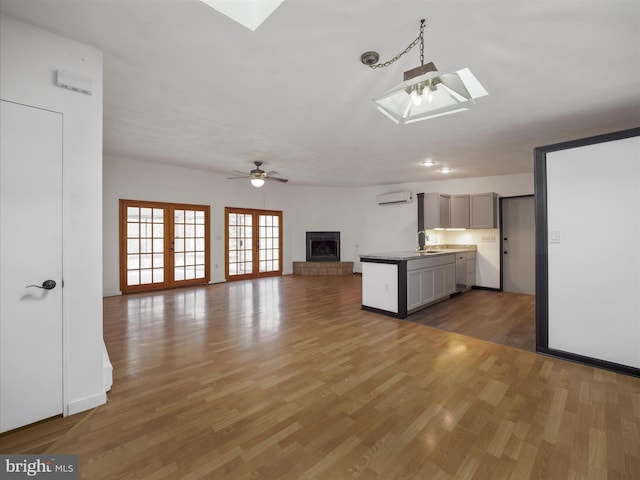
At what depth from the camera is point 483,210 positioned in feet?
21.6

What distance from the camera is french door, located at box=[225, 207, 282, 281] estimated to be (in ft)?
25.8

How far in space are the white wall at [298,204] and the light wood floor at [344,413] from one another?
3571 millimetres

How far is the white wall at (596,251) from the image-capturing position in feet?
9.00

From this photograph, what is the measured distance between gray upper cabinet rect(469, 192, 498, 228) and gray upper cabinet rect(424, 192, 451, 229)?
526 millimetres

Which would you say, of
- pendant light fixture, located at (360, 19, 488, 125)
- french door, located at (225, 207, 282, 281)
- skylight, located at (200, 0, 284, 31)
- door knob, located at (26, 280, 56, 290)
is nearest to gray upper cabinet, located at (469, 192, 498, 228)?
french door, located at (225, 207, 282, 281)

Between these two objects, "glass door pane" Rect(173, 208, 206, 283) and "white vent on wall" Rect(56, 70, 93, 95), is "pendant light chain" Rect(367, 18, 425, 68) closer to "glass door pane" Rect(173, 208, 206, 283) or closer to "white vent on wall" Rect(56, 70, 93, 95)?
"white vent on wall" Rect(56, 70, 93, 95)

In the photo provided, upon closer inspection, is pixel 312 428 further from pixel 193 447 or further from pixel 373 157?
pixel 373 157

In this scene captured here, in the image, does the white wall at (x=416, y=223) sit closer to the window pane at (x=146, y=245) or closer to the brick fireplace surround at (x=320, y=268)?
the brick fireplace surround at (x=320, y=268)

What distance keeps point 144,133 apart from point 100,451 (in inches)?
159

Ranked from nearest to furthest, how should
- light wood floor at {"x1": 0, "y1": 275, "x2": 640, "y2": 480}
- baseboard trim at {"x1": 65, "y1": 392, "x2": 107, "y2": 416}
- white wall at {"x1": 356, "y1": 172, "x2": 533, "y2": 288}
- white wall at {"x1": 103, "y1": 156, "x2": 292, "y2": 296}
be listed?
light wood floor at {"x1": 0, "y1": 275, "x2": 640, "y2": 480}
baseboard trim at {"x1": 65, "y1": 392, "x2": 107, "y2": 416}
white wall at {"x1": 103, "y1": 156, "x2": 292, "y2": 296}
white wall at {"x1": 356, "y1": 172, "x2": 533, "y2": 288}

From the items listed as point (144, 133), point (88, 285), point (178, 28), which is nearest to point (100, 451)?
point (88, 285)

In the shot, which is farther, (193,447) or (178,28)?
(178,28)

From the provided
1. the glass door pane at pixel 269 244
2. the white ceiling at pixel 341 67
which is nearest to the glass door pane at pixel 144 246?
the white ceiling at pixel 341 67

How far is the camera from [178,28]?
202 cm
